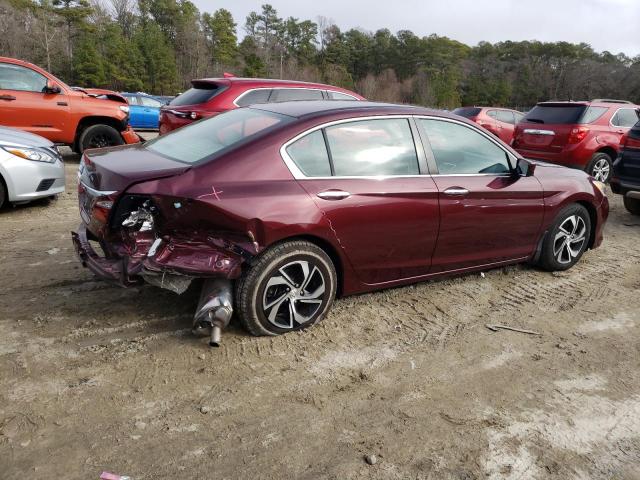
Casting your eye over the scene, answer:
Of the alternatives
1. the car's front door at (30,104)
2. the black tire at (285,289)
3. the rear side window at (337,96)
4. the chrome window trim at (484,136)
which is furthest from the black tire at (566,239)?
the car's front door at (30,104)

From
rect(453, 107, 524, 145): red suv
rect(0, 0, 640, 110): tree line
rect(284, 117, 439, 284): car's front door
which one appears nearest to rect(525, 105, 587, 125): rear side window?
rect(453, 107, 524, 145): red suv

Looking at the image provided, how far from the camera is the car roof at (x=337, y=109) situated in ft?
12.2

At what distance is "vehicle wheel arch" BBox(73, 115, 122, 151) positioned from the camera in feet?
30.6

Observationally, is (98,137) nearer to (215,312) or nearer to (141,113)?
(215,312)

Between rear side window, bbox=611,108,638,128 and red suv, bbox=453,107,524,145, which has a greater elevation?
rear side window, bbox=611,108,638,128

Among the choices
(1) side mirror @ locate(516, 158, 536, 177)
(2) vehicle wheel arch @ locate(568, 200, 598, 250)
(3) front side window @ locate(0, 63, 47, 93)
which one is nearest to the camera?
(1) side mirror @ locate(516, 158, 536, 177)

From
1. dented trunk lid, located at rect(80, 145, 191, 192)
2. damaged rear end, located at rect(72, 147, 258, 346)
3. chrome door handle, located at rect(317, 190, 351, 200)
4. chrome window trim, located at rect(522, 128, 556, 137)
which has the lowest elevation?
damaged rear end, located at rect(72, 147, 258, 346)

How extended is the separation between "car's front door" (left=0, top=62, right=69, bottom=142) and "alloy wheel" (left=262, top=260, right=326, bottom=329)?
290 inches

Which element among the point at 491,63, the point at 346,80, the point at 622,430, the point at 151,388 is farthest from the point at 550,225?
the point at 491,63

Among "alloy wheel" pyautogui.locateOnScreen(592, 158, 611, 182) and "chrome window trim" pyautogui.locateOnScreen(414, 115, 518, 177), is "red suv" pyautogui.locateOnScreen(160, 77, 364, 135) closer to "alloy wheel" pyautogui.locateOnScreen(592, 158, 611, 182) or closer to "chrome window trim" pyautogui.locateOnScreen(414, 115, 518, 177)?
"chrome window trim" pyautogui.locateOnScreen(414, 115, 518, 177)

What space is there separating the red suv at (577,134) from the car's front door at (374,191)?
21.8 ft

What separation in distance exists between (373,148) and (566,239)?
239cm

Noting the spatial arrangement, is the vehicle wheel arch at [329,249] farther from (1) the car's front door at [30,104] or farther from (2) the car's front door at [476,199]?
(1) the car's front door at [30,104]

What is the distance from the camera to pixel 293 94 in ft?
27.9
